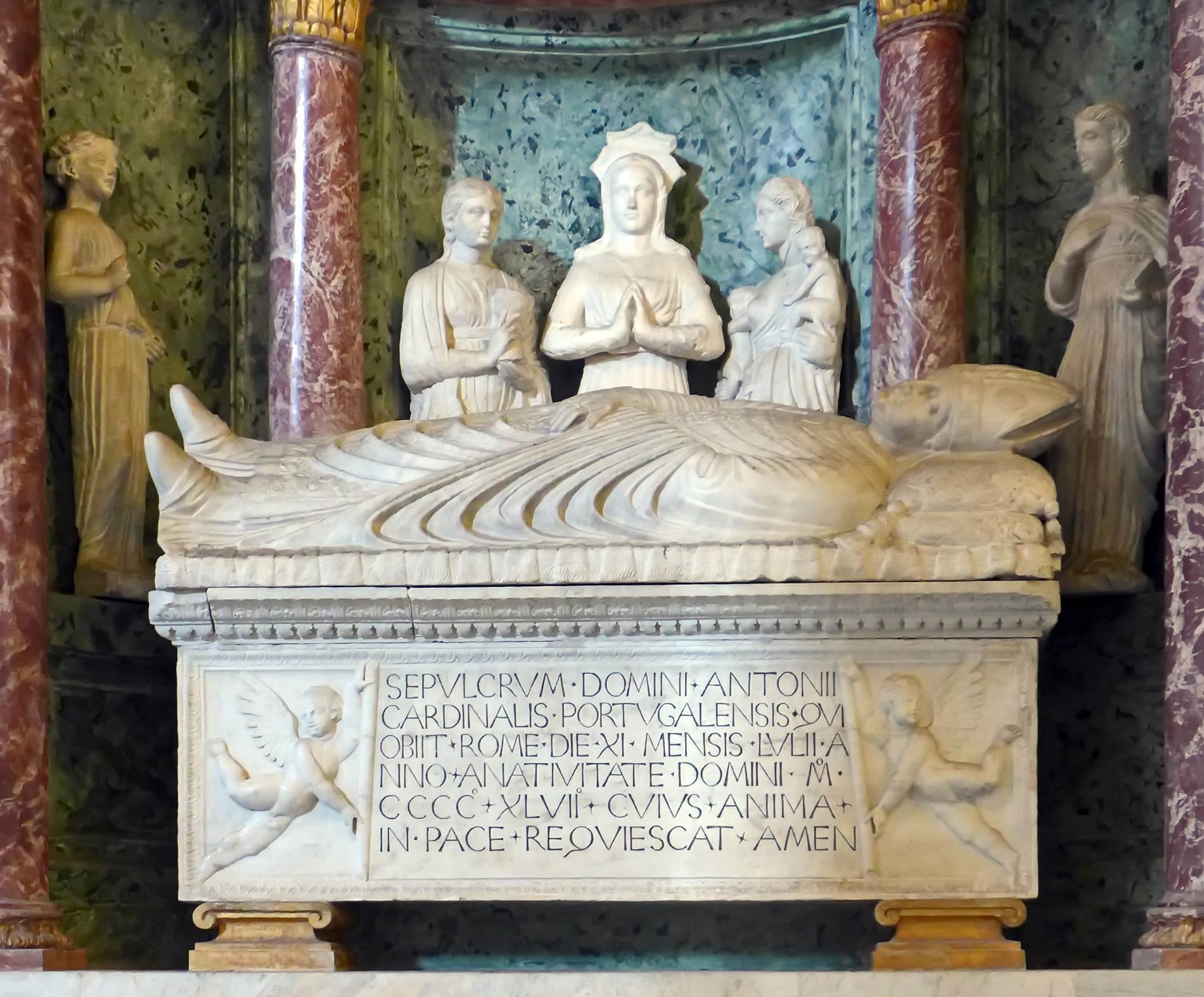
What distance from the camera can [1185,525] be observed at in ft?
18.5

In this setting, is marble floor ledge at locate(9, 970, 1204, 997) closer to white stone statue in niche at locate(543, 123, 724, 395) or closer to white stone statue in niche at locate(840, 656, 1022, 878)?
white stone statue in niche at locate(840, 656, 1022, 878)

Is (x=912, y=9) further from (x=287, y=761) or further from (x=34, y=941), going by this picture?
(x=34, y=941)

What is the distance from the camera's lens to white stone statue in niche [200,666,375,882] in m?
5.65

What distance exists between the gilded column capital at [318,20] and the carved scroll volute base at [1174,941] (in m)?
3.94

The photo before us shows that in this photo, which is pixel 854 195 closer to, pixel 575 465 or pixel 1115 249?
pixel 1115 249

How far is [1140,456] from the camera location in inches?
254

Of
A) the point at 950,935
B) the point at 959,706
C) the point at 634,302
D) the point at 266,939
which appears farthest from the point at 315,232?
the point at 950,935

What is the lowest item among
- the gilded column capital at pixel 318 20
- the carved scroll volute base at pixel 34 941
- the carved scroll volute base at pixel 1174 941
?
the carved scroll volute base at pixel 34 941

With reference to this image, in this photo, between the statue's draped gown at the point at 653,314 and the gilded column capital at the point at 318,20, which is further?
the statue's draped gown at the point at 653,314

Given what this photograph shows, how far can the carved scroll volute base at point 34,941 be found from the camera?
571 centimetres

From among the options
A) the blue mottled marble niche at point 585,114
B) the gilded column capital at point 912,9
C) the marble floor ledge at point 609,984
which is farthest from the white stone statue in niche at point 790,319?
the marble floor ledge at point 609,984

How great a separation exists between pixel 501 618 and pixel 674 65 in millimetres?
2976

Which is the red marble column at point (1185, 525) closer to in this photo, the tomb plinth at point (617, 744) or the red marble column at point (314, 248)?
the tomb plinth at point (617, 744)

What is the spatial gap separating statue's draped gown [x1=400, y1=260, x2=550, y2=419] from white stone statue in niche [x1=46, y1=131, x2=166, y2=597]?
959 mm
